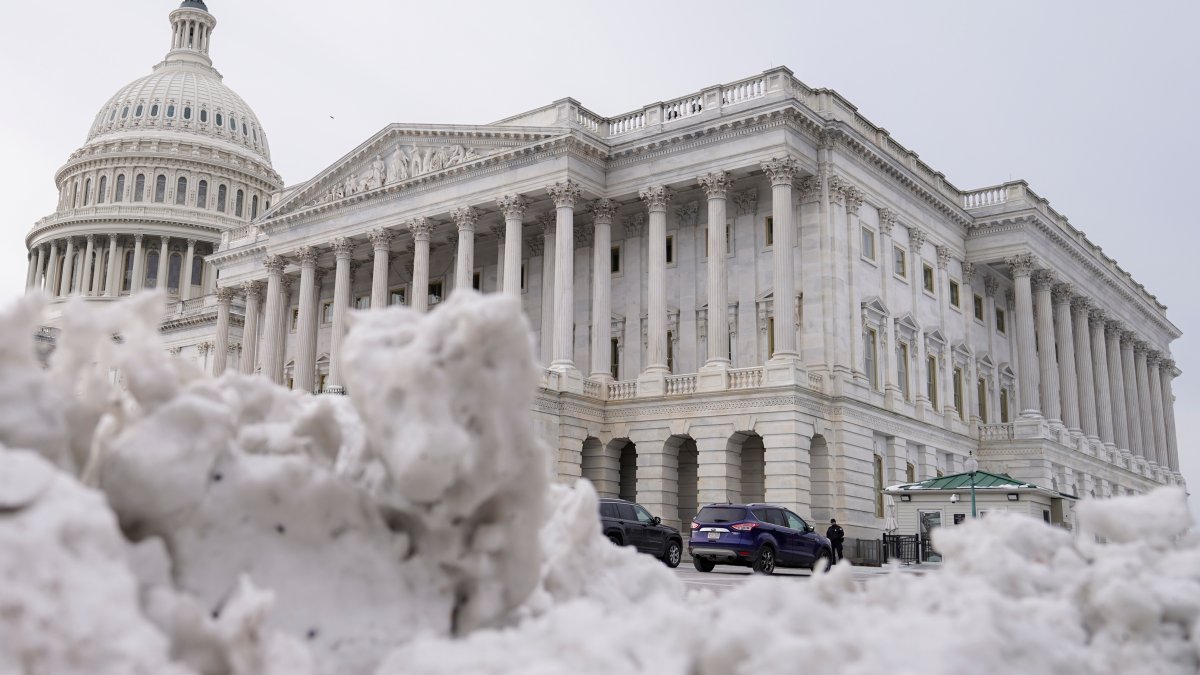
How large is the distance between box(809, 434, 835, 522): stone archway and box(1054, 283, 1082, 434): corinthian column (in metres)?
20.2

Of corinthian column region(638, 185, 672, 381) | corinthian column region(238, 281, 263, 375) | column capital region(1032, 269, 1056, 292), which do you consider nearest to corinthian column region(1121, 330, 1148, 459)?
column capital region(1032, 269, 1056, 292)

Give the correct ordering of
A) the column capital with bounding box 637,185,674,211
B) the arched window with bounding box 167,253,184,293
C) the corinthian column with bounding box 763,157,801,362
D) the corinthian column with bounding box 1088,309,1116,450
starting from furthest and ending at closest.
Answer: the arched window with bounding box 167,253,184,293 → the corinthian column with bounding box 1088,309,1116,450 → the column capital with bounding box 637,185,674,211 → the corinthian column with bounding box 763,157,801,362

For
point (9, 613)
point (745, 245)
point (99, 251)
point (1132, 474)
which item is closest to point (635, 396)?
point (745, 245)

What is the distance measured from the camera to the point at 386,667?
506cm

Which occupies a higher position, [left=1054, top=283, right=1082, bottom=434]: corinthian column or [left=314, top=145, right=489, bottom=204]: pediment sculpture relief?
[left=314, top=145, right=489, bottom=204]: pediment sculpture relief

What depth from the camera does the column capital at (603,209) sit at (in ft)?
145

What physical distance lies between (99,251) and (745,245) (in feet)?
257

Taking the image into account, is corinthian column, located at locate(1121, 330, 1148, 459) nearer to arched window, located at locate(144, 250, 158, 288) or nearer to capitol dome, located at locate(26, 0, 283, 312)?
capitol dome, located at locate(26, 0, 283, 312)

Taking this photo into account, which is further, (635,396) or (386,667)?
(635,396)

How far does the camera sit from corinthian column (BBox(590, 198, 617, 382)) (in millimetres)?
43156

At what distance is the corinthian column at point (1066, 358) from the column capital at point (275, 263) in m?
38.4

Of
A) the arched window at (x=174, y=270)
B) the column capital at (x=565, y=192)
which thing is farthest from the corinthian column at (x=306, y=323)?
the arched window at (x=174, y=270)

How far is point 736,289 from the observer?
142 ft

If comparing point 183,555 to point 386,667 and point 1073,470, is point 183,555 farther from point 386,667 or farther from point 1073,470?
point 1073,470
